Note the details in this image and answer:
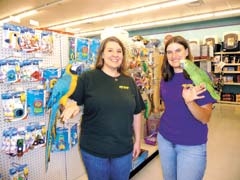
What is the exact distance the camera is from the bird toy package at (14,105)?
66.8 inches

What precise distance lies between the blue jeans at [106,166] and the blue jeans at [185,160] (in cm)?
27

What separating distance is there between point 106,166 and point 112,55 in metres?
0.71

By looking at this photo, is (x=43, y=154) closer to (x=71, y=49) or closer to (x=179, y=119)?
(x=71, y=49)

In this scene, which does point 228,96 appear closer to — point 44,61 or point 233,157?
point 233,157

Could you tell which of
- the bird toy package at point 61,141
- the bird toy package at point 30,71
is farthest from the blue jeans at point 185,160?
the bird toy package at point 30,71

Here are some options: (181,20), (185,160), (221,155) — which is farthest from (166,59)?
(181,20)

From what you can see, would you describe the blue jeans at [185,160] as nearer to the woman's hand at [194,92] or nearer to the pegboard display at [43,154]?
the woman's hand at [194,92]

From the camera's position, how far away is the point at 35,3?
7.31m

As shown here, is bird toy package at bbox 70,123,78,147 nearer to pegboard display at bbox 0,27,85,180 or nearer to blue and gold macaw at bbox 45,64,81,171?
pegboard display at bbox 0,27,85,180

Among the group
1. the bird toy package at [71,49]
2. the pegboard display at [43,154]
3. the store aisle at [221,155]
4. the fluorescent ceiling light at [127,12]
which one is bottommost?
the store aisle at [221,155]

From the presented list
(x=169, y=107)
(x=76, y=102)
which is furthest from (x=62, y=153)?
(x=169, y=107)

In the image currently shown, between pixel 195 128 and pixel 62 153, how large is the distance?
140 cm

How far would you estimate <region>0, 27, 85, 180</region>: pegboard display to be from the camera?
175 cm

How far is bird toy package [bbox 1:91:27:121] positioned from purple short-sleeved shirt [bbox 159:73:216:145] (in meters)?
1.06
